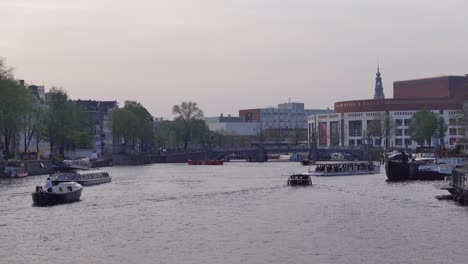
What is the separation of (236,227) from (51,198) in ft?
77.4

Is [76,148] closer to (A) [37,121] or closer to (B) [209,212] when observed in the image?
(A) [37,121]

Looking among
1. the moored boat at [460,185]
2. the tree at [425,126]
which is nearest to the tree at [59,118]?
the tree at [425,126]

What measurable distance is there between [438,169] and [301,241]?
61761 mm

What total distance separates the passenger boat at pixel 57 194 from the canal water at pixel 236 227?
1165 mm

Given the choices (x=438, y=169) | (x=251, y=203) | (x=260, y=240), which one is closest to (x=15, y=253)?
(x=260, y=240)

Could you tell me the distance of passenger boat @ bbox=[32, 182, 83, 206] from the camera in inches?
2987

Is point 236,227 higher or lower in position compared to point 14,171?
lower

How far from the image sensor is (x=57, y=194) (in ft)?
255

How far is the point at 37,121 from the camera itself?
14462 cm

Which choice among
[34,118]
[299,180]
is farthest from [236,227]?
[34,118]

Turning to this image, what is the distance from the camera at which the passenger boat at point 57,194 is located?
75.9 metres

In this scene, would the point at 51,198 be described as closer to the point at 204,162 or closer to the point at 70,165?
the point at 70,165

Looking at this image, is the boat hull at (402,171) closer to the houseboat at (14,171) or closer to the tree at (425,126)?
the houseboat at (14,171)

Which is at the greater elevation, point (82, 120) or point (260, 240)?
point (82, 120)
